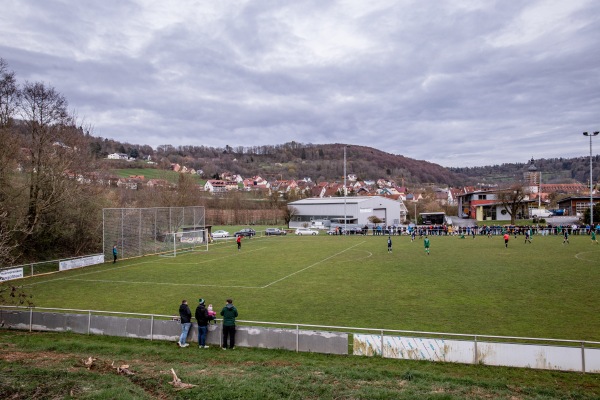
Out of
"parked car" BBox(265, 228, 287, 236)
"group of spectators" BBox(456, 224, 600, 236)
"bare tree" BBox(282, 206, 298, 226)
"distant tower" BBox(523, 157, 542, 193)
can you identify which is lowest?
"parked car" BBox(265, 228, 287, 236)

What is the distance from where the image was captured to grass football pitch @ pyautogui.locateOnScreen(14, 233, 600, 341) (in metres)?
16.8

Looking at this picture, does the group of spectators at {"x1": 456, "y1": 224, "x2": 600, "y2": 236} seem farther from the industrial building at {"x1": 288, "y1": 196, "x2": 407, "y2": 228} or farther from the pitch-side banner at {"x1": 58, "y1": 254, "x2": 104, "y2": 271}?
the pitch-side banner at {"x1": 58, "y1": 254, "x2": 104, "y2": 271}

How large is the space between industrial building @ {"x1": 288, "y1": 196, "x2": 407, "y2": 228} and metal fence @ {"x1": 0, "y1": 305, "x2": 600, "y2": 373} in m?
61.8

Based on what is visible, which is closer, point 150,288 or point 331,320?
point 331,320

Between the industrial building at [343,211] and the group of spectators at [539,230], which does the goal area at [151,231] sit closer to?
the industrial building at [343,211]

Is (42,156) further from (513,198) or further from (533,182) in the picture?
(533,182)

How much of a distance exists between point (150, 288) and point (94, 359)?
477 inches

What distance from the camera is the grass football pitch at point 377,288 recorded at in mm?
16828

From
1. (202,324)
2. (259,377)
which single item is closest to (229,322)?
(202,324)

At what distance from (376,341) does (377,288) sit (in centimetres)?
991

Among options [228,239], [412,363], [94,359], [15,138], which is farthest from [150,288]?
[228,239]

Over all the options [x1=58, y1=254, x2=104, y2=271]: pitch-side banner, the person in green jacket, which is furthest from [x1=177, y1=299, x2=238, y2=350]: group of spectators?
[x1=58, y1=254, x2=104, y2=271]: pitch-side banner

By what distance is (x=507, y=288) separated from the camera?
2227 cm

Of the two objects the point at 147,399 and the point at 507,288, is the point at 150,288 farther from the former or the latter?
the point at 507,288
